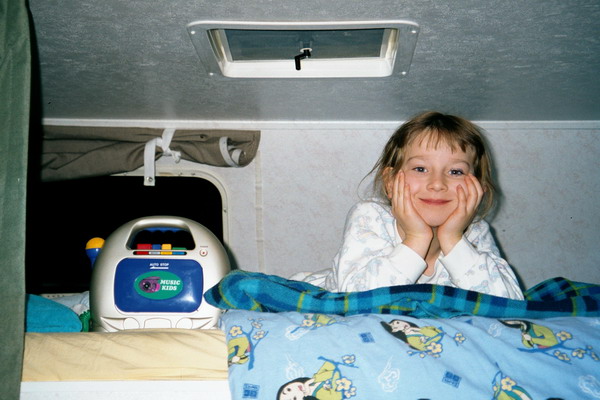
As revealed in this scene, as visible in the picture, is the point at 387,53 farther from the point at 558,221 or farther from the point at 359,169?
the point at 558,221

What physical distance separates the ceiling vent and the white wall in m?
0.61

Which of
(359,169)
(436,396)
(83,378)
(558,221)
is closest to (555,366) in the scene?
(436,396)

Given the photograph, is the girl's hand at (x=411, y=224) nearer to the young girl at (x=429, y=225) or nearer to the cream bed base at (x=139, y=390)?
Answer: the young girl at (x=429, y=225)

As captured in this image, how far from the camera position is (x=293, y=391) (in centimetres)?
78

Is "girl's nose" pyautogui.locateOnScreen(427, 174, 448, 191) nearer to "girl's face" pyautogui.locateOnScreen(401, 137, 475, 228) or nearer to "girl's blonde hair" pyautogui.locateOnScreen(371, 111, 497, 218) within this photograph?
"girl's face" pyautogui.locateOnScreen(401, 137, 475, 228)

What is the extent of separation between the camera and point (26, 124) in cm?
89

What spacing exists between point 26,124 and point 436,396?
965mm

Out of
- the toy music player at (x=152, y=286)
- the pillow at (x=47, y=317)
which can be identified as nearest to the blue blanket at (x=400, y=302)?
the toy music player at (x=152, y=286)

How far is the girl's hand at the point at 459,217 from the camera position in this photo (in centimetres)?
127

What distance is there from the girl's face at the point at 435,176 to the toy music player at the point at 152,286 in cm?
63

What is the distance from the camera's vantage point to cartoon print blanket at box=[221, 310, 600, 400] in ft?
2.57

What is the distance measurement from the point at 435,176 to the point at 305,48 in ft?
1.99

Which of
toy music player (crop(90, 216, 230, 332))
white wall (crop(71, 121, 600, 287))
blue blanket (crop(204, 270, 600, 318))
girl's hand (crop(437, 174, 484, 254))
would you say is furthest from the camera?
white wall (crop(71, 121, 600, 287))

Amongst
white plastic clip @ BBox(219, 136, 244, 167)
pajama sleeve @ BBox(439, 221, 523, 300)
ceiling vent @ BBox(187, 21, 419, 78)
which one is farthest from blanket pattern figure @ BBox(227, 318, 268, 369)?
white plastic clip @ BBox(219, 136, 244, 167)
